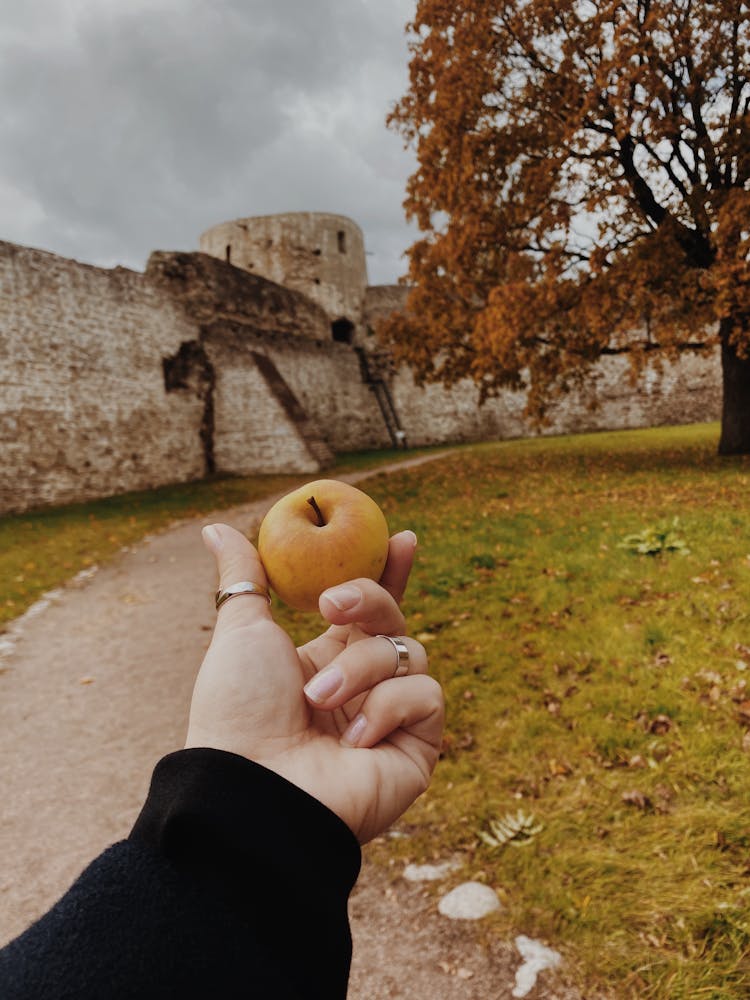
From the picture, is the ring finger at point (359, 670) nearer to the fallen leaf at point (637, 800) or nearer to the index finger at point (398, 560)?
the index finger at point (398, 560)

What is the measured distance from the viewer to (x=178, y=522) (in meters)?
11.0


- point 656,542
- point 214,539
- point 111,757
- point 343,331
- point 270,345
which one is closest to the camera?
point 214,539

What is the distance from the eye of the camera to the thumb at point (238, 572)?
1430mm

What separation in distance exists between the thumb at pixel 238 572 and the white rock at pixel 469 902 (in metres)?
1.54

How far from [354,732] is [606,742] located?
211 cm

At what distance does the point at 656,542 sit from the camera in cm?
564

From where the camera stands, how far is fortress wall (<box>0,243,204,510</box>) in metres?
12.9

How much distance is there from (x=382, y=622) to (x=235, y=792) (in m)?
0.58

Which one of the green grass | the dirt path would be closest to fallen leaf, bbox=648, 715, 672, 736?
the dirt path

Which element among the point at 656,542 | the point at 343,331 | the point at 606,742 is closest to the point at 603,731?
the point at 606,742

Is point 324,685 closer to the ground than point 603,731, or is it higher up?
higher up

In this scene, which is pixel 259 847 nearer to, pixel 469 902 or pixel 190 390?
pixel 469 902

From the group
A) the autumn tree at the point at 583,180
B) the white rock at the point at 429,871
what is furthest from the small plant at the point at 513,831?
the autumn tree at the point at 583,180

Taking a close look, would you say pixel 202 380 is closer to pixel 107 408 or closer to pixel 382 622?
pixel 107 408
